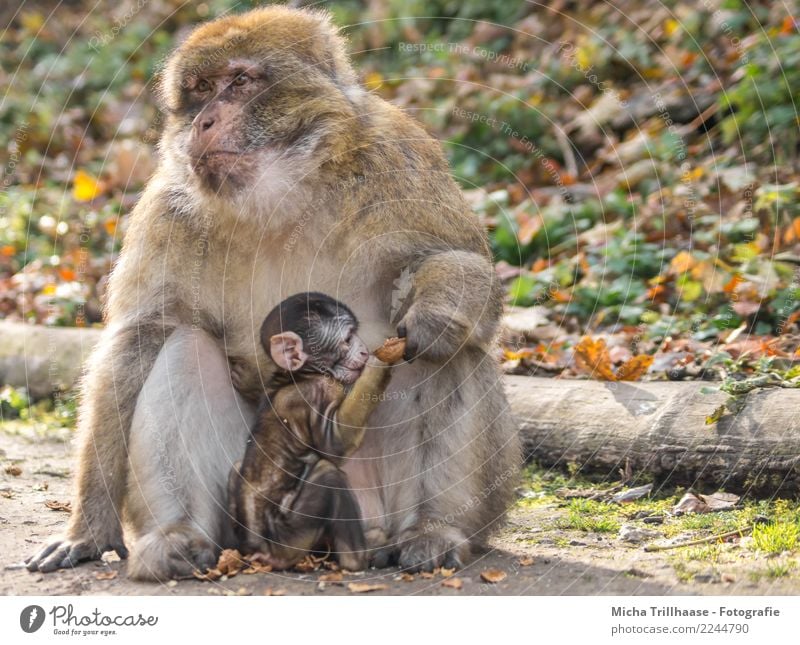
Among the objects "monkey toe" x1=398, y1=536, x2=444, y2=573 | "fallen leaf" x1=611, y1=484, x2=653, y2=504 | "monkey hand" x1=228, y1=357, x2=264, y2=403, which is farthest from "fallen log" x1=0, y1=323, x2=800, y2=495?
"monkey hand" x1=228, y1=357, x2=264, y2=403

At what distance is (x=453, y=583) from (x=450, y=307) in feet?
4.31

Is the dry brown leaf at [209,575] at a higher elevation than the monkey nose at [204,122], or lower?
lower

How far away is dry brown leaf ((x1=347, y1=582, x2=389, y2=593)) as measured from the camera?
4.99 m

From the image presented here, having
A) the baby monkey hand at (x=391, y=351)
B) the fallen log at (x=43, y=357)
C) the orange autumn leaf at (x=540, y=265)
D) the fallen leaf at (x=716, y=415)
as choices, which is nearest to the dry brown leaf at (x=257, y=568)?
the baby monkey hand at (x=391, y=351)

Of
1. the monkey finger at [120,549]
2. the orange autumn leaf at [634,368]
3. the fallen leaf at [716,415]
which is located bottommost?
the monkey finger at [120,549]

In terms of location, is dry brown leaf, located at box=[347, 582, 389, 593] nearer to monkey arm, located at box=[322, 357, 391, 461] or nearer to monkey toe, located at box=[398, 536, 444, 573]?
monkey toe, located at box=[398, 536, 444, 573]

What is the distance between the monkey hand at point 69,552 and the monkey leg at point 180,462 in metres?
0.22

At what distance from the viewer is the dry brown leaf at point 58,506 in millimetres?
6695

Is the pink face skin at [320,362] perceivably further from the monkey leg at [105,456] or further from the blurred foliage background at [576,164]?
the blurred foliage background at [576,164]

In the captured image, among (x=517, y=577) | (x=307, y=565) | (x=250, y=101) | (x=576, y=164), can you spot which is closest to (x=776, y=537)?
(x=517, y=577)

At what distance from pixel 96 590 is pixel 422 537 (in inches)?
61.4

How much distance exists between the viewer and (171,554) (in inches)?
203

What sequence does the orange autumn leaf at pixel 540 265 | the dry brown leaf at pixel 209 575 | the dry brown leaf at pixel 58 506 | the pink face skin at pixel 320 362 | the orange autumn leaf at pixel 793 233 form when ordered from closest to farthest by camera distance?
the dry brown leaf at pixel 209 575
the pink face skin at pixel 320 362
the dry brown leaf at pixel 58 506
the orange autumn leaf at pixel 793 233
the orange autumn leaf at pixel 540 265

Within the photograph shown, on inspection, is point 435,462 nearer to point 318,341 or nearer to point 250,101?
point 318,341
